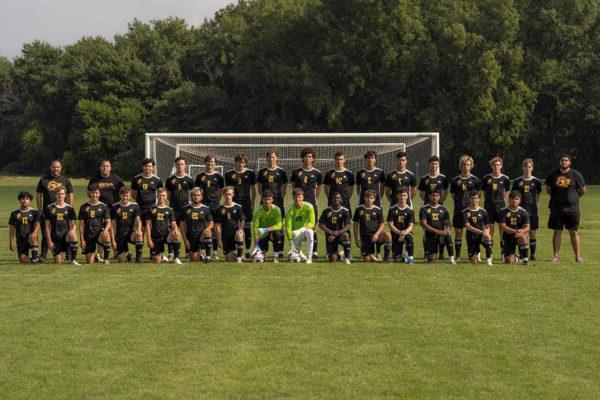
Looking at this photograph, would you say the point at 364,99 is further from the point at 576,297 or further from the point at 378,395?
the point at 378,395

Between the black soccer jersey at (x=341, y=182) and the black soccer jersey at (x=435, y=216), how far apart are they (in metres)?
1.28

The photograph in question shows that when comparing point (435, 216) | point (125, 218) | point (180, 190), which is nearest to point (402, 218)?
point (435, 216)

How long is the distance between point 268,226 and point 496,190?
11.7 feet

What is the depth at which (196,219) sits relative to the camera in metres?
13.4

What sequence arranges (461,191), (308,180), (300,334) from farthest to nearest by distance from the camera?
(308,180), (461,191), (300,334)

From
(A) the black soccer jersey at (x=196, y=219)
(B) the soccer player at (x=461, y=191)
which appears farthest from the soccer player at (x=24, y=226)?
(B) the soccer player at (x=461, y=191)

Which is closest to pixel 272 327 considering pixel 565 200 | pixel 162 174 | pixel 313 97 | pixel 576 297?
pixel 576 297

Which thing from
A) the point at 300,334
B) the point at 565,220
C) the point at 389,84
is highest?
the point at 389,84

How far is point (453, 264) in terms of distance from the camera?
12.9 meters

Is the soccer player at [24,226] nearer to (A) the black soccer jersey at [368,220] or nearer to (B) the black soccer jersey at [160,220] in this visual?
(B) the black soccer jersey at [160,220]

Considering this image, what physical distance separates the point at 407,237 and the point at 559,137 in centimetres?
4137

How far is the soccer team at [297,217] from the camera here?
13219 millimetres

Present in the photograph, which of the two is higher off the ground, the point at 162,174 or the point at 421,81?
the point at 421,81

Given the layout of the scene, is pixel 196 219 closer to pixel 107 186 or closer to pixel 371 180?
pixel 107 186
